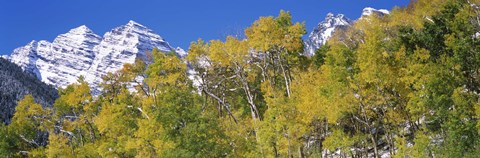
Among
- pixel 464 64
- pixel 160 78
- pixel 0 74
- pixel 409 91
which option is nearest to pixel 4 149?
pixel 160 78

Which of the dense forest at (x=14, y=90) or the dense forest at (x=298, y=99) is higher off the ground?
the dense forest at (x=14, y=90)

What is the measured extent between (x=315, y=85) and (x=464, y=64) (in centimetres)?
983

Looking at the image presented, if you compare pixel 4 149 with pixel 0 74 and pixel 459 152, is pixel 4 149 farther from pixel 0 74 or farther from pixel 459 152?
pixel 0 74

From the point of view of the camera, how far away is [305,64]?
141ft

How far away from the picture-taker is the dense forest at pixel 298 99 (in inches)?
1165

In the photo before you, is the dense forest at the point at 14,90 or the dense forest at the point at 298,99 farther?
the dense forest at the point at 14,90

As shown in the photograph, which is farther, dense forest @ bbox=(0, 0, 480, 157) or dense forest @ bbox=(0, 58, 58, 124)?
dense forest @ bbox=(0, 58, 58, 124)

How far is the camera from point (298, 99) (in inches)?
1261

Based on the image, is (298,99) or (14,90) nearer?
(298,99)

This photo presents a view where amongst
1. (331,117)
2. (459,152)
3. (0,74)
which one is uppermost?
(0,74)

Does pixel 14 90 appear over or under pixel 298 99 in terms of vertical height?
over

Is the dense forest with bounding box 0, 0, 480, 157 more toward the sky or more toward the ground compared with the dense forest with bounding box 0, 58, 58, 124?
more toward the ground

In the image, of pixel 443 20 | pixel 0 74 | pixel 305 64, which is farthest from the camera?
pixel 0 74

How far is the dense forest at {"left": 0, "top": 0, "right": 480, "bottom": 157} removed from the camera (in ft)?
97.1
